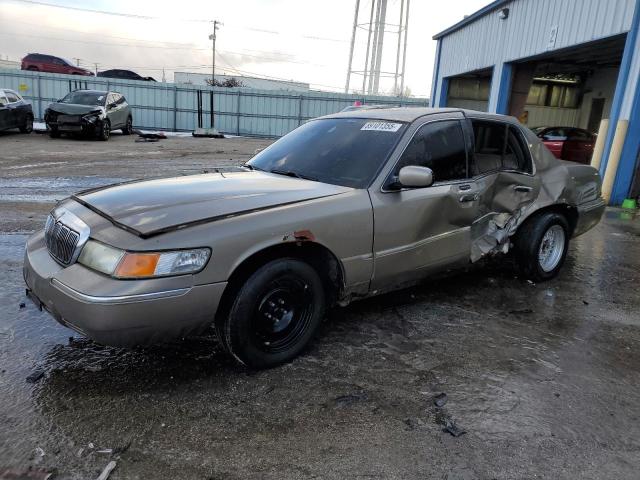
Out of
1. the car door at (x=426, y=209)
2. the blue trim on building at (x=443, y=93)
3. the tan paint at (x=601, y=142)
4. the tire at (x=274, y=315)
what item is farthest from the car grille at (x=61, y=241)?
the blue trim on building at (x=443, y=93)

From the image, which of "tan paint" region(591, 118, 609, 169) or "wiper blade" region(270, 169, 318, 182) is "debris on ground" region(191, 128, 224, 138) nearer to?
"tan paint" region(591, 118, 609, 169)

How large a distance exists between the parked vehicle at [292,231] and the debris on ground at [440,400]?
0.87 metres

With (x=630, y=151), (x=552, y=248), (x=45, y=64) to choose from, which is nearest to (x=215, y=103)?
(x=45, y=64)

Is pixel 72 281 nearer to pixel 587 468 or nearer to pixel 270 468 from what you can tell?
pixel 270 468

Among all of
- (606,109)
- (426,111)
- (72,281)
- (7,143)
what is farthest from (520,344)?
(606,109)

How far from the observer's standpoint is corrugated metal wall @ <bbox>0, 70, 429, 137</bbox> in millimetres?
24016

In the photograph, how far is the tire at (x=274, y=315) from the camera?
2.81 metres

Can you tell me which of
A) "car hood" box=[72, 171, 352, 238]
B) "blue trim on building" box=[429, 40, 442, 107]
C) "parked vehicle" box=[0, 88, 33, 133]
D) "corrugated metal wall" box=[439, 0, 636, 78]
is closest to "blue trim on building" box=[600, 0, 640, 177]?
"corrugated metal wall" box=[439, 0, 636, 78]

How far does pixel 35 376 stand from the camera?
289cm

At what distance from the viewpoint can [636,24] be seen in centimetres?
901

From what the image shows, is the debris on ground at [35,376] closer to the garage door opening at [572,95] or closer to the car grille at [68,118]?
the car grille at [68,118]

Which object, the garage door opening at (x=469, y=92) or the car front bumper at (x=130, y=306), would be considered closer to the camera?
the car front bumper at (x=130, y=306)

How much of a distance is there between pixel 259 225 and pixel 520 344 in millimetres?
2125

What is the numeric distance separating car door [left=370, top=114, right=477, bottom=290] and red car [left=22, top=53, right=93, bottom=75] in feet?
99.4
